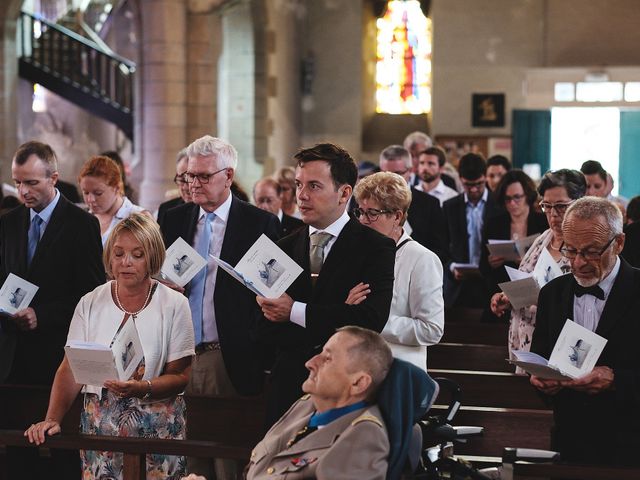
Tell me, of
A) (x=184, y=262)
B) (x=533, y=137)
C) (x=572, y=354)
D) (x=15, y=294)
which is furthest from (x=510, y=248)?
→ (x=533, y=137)

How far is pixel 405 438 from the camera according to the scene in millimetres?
3201

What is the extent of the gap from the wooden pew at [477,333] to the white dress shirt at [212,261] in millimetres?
2223

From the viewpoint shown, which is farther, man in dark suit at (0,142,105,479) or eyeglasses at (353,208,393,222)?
man in dark suit at (0,142,105,479)

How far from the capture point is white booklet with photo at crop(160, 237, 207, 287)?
4738 millimetres

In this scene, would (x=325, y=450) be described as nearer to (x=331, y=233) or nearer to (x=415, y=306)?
(x=331, y=233)

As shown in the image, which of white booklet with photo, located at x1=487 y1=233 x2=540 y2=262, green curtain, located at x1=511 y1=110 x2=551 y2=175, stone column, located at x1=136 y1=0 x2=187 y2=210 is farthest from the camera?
green curtain, located at x1=511 y1=110 x2=551 y2=175

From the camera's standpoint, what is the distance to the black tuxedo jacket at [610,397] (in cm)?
377

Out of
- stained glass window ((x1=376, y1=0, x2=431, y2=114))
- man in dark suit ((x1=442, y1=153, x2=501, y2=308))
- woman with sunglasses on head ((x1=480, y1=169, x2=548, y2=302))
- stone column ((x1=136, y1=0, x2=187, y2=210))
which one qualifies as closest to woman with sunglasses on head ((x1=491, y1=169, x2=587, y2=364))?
woman with sunglasses on head ((x1=480, y1=169, x2=548, y2=302))

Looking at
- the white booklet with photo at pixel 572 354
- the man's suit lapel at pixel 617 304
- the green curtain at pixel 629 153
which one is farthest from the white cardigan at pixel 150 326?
the green curtain at pixel 629 153

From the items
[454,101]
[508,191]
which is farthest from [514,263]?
[454,101]

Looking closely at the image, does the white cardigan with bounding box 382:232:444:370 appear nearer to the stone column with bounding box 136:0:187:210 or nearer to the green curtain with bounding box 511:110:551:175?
the stone column with bounding box 136:0:187:210

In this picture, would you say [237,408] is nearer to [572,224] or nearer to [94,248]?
[94,248]

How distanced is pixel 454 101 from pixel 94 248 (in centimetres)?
1550

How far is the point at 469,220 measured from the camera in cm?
789
